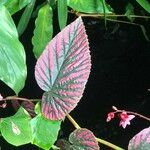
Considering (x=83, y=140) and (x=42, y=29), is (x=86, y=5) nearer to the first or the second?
(x=42, y=29)

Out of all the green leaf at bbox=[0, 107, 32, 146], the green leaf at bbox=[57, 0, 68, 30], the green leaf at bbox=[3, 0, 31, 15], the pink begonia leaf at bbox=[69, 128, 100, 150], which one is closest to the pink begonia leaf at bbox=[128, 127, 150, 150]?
the pink begonia leaf at bbox=[69, 128, 100, 150]

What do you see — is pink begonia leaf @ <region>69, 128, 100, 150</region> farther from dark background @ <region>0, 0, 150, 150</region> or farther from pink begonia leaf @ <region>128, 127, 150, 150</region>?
dark background @ <region>0, 0, 150, 150</region>

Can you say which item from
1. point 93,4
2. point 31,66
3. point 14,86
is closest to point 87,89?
point 31,66

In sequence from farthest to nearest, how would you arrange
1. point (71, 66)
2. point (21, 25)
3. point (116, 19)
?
point (116, 19) → point (21, 25) → point (71, 66)

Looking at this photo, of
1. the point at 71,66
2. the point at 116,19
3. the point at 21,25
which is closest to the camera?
the point at 71,66

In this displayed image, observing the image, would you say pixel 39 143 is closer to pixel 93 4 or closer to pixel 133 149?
pixel 133 149
